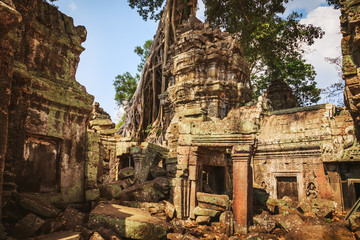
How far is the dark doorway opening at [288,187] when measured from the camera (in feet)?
32.0

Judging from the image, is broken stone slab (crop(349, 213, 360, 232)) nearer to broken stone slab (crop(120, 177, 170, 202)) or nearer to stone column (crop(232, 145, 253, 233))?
stone column (crop(232, 145, 253, 233))

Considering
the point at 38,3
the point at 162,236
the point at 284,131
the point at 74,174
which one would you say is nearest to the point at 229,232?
the point at 162,236

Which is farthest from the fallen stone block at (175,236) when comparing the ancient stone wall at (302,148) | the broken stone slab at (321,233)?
the ancient stone wall at (302,148)

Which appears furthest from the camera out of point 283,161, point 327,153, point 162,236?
point 283,161

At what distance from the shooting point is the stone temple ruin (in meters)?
4.38

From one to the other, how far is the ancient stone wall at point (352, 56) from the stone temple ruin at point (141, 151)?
0.02 metres

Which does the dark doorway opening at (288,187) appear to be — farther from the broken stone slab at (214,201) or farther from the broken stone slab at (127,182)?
the broken stone slab at (127,182)

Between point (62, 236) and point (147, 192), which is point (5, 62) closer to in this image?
point (62, 236)

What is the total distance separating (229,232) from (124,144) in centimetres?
708

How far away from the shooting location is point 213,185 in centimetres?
918

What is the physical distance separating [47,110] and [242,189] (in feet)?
14.9

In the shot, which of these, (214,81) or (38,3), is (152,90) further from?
(38,3)

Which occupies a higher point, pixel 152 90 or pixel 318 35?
pixel 318 35

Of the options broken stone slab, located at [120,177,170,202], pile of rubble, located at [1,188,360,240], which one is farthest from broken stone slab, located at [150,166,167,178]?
broken stone slab, located at [120,177,170,202]
